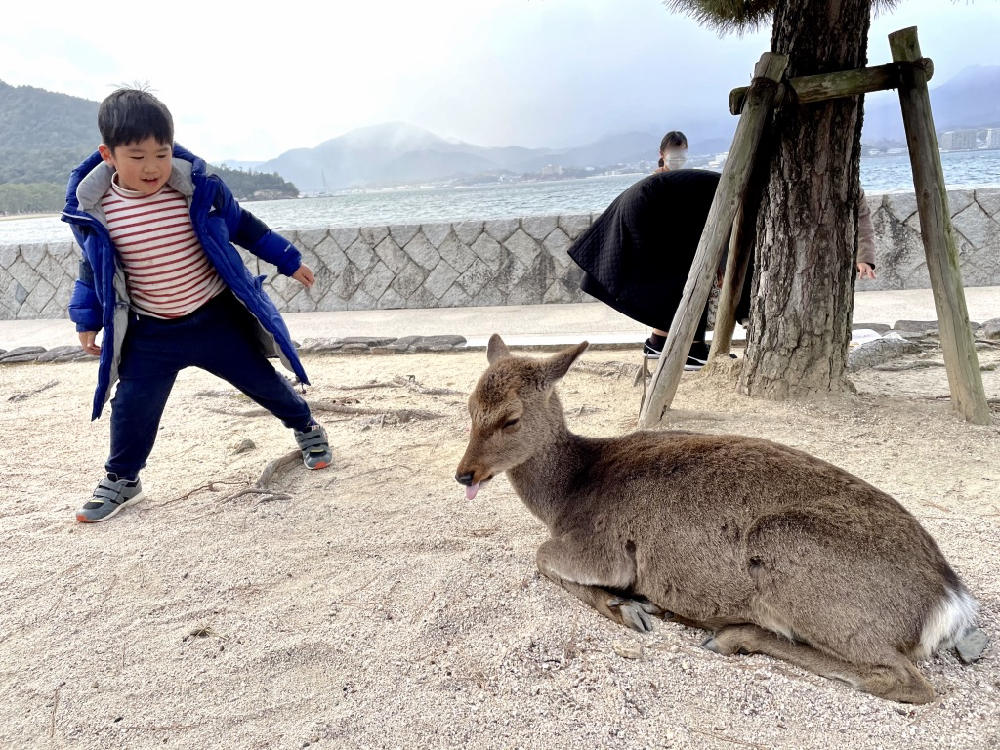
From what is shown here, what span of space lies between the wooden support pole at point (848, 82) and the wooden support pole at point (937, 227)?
0.05m

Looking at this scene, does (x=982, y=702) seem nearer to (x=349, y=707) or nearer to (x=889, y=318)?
(x=349, y=707)

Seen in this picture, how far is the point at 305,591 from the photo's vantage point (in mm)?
2865

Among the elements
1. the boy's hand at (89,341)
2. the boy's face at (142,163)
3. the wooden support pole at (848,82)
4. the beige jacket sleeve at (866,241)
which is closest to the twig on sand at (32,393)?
the boy's hand at (89,341)

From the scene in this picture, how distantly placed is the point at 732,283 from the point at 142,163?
4.19 metres

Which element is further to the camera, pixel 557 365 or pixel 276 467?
pixel 276 467

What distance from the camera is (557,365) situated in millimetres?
2768

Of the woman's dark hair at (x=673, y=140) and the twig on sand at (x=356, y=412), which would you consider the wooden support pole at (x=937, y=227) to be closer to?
the woman's dark hair at (x=673, y=140)

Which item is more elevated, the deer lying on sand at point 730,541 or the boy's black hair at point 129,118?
the boy's black hair at point 129,118

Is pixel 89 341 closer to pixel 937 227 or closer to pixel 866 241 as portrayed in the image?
pixel 937 227

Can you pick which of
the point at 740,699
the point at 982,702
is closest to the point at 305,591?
the point at 740,699

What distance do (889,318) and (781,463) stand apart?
6.38m

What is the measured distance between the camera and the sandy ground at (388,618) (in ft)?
6.75

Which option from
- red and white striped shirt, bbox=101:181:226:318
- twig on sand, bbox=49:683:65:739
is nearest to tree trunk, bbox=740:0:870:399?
red and white striped shirt, bbox=101:181:226:318

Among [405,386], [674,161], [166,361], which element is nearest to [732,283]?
[674,161]
